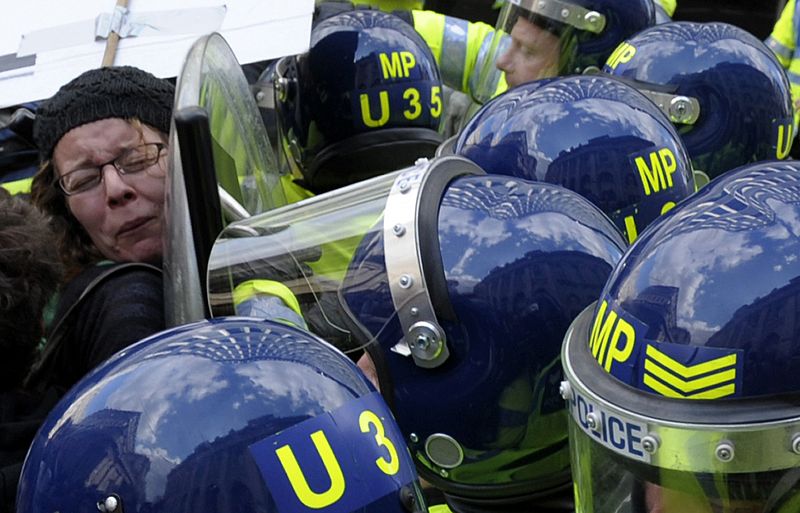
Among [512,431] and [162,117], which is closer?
[512,431]

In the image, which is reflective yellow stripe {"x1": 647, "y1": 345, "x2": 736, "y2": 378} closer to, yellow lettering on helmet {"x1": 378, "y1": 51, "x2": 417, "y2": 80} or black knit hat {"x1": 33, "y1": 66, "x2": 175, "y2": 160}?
black knit hat {"x1": 33, "y1": 66, "x2": 175, "y2": 160}

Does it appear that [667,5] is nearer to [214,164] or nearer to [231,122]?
[231,122]

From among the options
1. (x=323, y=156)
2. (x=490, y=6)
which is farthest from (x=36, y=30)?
(x=490, y=6)

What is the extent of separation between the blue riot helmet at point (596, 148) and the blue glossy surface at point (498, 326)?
1.99 ft

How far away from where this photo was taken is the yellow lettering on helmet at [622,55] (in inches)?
153

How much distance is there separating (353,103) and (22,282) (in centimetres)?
171

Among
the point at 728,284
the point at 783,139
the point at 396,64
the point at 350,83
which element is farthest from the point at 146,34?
the point at 728,284

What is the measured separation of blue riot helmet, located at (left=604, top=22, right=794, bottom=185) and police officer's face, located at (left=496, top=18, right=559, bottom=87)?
2.28 ft

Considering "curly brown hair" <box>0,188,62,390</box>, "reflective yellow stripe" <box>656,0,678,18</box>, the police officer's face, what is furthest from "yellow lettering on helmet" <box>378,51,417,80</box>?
"reflective yellow stripe" <box>656,0,678,18</box>

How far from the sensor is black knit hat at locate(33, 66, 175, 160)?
308 cm

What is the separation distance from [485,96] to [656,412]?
11.4ft

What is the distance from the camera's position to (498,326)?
7.59 ft

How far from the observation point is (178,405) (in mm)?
1801

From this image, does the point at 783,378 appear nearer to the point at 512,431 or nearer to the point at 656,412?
the point at 656,412
